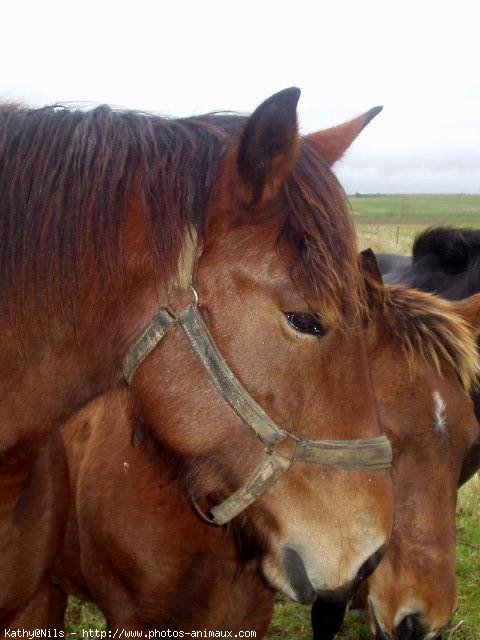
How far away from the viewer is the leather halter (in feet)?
6.10

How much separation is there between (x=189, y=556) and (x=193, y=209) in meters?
1.80

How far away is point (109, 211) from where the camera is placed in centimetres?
189

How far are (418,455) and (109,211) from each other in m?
2.01

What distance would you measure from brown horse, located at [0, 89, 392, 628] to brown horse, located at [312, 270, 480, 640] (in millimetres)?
1054

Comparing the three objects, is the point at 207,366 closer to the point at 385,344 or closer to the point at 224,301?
the point at 224,301

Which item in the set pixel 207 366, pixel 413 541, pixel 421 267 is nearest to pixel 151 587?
pixel 413 541


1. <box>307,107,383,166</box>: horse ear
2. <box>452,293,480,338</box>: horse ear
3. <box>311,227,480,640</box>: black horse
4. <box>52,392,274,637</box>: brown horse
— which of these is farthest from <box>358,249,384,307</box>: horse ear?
<box>311,227,480,640</box>: black horse

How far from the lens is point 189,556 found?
2902 mm

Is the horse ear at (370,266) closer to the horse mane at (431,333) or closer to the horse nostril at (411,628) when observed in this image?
the horse mane at (431,333)

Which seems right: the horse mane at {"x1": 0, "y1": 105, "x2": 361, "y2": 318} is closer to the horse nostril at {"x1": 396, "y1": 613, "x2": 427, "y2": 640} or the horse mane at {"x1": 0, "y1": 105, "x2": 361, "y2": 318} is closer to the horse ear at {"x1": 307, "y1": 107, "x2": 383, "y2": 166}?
the horse ear at {"x1": 307, "y1": 107, "x2": 383, "y2": 166}

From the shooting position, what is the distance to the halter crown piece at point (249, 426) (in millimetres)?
1859

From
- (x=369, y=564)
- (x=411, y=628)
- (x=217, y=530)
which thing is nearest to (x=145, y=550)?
(x=217, y=530)

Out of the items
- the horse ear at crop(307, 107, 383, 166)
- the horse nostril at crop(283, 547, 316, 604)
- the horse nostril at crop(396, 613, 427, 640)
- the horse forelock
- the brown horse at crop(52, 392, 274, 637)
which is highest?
the horse ear at crop(307, 107, 383, 166)

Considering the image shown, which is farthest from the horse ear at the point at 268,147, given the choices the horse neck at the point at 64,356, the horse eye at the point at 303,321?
the horse neck at the point at 64,356
